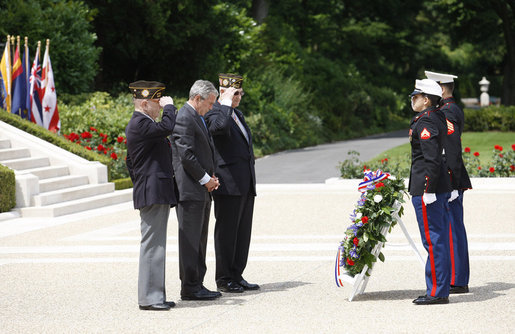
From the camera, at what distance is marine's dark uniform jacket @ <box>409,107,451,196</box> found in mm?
6773

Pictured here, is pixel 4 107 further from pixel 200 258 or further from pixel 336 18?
pixel 336 18

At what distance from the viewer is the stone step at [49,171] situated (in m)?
15.5

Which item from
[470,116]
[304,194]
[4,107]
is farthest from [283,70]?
[304,194]

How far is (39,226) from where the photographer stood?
1252 centimetres

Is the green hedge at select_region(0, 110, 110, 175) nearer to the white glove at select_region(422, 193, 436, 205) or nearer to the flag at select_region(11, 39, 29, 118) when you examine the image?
the flag at select_region(11, 39, 29, 118)

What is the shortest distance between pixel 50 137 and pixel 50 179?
7.53 ft

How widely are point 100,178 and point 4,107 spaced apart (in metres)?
4.97

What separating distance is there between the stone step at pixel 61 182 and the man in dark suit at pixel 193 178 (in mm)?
8381

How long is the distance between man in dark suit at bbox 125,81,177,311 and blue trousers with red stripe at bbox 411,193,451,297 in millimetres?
2111

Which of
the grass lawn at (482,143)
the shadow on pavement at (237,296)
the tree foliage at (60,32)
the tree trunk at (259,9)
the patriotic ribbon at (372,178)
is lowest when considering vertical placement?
the grass lawn at (482,143)

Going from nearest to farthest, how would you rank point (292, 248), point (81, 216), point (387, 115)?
point (292, 248), point (81, 216), point (387, 115)

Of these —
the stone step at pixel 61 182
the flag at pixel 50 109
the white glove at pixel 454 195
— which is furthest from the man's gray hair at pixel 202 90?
the flag at pixel 50 109

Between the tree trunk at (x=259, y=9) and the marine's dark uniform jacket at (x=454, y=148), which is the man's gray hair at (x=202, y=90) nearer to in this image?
the marine's dark uniform jacket at (x=454, y=148)

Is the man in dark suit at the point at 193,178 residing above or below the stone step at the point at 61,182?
above
